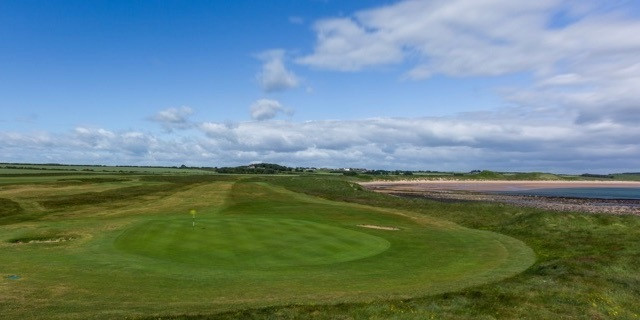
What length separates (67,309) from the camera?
51.8 feet

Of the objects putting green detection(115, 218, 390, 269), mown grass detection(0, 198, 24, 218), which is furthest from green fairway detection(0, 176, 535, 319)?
mown grass detection(0, 198, 24, 218)

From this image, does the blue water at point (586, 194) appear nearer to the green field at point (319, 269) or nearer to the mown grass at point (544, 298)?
the green field at point (319, 269)

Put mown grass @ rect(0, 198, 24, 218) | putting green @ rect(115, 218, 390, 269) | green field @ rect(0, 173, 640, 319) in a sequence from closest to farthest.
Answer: green field @ rect(0, 173, 640, 319) → putting green @ rect(115, 218, 390, 269) → mown grass @ rect(0, 198, 24, 218)

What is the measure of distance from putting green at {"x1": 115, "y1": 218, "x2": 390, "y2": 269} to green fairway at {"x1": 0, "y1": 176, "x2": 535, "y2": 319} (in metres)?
0.07

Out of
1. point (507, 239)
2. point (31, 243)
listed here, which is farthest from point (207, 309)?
point (507, 239)

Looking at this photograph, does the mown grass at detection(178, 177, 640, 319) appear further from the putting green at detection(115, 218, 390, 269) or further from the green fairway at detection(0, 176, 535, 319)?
the putting green at detection(115, 218, 390, 269)

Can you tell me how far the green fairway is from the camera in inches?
675

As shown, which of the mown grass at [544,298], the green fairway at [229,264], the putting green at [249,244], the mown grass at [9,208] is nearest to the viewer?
the mown grass at [544,298]

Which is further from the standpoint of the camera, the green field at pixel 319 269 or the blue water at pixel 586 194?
the blue water at pixel 586 194

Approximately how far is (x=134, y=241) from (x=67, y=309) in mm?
14399

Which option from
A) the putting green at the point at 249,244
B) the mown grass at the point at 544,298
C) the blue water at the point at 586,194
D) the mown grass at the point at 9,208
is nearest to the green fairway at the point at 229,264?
the putting green at the point at 249,244

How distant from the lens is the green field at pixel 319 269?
1605 cm

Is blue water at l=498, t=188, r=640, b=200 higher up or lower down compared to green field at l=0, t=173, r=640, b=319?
higher up

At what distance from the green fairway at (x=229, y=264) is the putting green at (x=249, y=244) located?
0.23ft
